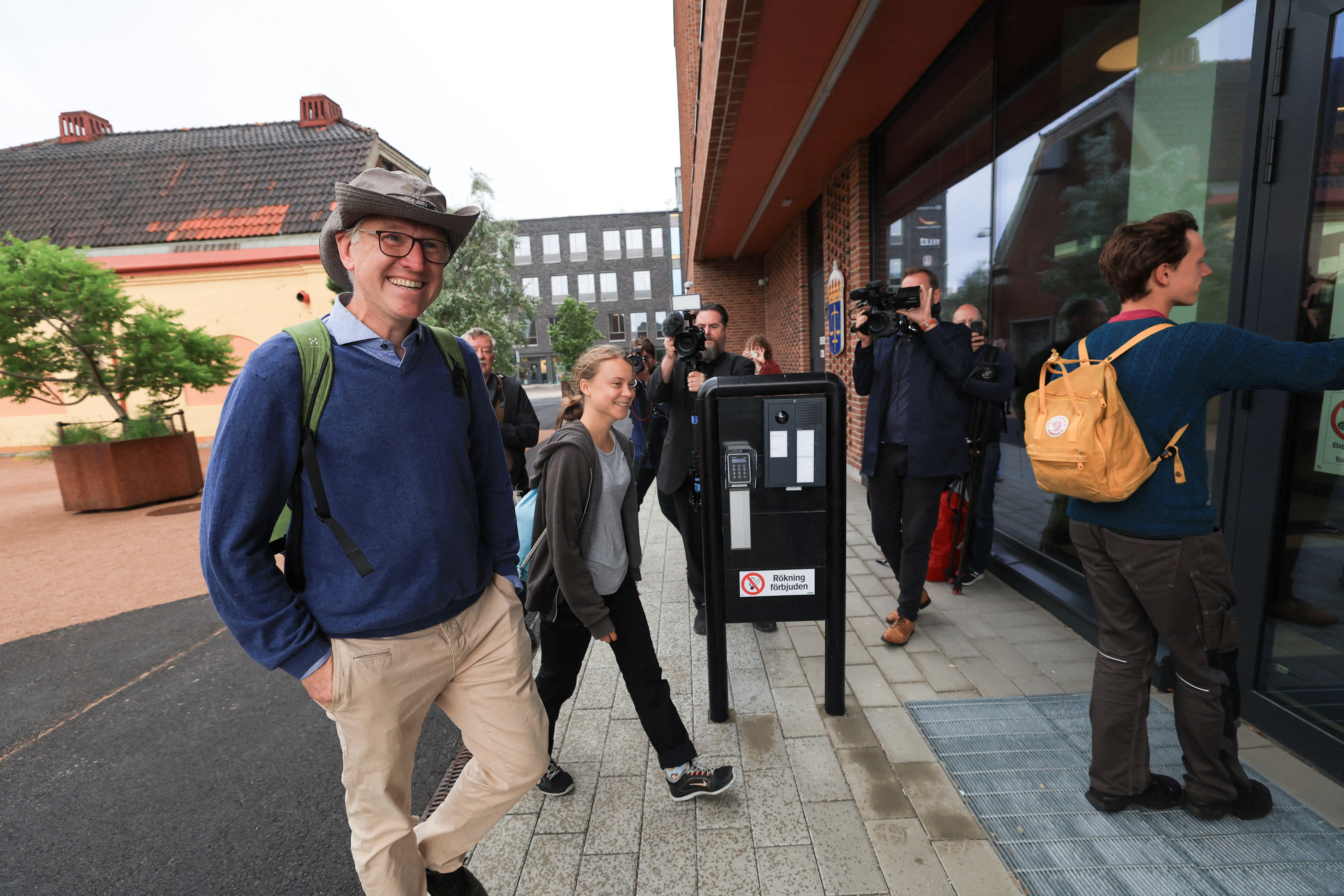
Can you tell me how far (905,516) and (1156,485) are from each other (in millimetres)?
1616

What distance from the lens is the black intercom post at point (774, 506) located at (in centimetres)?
267

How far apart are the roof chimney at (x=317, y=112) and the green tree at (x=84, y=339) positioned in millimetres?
13293

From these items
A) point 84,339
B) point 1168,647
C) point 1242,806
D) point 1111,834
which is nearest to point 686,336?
point 1168,647

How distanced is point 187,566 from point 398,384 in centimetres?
633

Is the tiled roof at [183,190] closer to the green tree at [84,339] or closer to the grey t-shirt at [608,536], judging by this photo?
the green tree at [84,339]

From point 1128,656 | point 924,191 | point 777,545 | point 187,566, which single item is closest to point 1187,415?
point 1128,656

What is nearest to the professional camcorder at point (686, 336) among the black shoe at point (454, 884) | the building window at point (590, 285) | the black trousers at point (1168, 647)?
the black trousers at point (1168, 647)

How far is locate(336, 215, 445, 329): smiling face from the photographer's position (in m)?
1.58

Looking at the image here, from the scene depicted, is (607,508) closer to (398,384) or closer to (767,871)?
(398,384)

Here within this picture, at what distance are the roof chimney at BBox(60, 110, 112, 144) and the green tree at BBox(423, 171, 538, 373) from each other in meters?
15.5

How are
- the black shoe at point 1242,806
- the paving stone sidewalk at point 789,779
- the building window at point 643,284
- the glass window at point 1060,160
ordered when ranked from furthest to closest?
the building window at point 643,284, the glass window at point 1060,160, the black shoe at point 1242,806, the paving stone sidewalk at point 789,779

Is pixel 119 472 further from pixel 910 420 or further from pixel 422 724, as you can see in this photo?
pixel 910 420

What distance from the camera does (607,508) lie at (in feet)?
7.82

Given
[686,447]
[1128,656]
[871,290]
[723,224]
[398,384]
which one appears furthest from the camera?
[723,224]
